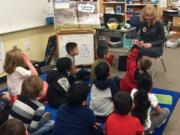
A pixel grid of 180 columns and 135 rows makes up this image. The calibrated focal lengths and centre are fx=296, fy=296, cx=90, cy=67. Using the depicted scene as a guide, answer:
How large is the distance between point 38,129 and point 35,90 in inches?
14.2

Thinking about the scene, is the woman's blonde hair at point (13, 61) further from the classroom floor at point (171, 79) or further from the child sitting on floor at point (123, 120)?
the classroom floor at point (171, 79)

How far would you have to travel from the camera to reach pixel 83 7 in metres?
4.95

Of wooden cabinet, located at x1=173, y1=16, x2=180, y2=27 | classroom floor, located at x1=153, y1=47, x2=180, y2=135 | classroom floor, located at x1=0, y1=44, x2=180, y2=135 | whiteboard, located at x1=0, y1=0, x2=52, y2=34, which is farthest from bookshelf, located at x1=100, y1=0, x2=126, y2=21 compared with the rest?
whiteboard, located at x1=0, y1=0, x2=52, y2=34

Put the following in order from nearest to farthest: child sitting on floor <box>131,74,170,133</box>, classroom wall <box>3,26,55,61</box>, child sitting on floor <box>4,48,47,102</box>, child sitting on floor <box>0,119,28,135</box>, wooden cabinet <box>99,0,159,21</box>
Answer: child sitting on floor <box>0,119,28,135</box> < child sitting on floor <box>131,74,170,133</box> < child sitting on floor <box>4,48,47,102</box> < classroom wall <box>3,26,55,61</box> < wooden cabinet <box>99,0,159,21</box>

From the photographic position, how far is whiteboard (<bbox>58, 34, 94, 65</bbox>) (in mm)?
4852

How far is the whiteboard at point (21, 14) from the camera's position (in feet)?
14.4

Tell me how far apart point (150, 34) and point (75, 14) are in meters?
1.32

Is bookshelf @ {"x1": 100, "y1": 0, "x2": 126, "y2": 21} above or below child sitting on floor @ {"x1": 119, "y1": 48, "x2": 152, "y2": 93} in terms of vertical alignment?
above

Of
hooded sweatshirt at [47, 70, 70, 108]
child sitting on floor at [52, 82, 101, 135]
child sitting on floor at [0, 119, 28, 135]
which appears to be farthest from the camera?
hooded sweatshirt at [47, 70, 70, 108]

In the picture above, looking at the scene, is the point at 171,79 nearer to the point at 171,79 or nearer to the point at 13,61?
the point at 171,79

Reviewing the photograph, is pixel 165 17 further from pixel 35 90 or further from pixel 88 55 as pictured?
pixel 35 90

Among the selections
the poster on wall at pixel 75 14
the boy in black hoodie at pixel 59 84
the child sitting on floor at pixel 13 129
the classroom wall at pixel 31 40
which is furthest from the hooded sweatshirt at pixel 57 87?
the poster on wall at pixel 75 14

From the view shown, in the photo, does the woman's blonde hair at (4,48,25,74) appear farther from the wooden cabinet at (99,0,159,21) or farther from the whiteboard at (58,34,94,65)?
the wooden cabinet at (99,0,159,21)

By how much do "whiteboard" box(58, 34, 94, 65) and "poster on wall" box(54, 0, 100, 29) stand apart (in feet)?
0.65
